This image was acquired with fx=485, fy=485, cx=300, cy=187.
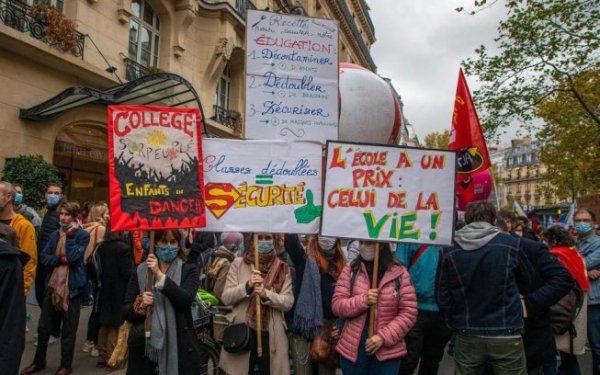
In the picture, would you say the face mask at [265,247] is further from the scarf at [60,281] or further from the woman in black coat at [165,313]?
the scarf at [60,281]

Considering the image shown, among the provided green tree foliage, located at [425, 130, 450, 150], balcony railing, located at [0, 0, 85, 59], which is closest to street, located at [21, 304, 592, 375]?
balcony railing, located at [0, 0, 85, 59]

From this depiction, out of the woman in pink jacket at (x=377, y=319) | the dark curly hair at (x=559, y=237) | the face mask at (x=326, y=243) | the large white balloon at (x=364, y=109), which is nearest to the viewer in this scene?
the woman in pink jacket at (x=377, y=319)

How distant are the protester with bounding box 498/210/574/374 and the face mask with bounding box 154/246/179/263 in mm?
2681

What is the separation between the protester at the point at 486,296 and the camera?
3418mm

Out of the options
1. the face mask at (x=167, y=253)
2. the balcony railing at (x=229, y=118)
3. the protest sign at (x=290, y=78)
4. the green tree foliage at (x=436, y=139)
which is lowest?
the face mask at (x=167, y=253)

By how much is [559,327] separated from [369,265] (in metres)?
2.29

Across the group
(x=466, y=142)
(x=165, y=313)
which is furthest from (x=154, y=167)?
(x=466, y=142)

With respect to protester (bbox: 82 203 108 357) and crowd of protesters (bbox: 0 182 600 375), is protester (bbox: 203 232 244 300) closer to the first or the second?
protester (bbox: 82 203 108 357)

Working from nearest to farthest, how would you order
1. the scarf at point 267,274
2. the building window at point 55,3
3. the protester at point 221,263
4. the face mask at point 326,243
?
the scarf at point 267,274, the face mask at point 326,243, the protester at point 221,263, the building window at point 55,3

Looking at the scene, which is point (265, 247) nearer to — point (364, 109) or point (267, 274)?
point (267, 274)

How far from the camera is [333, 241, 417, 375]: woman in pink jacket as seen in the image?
11.8 ft

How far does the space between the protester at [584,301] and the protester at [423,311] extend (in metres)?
1.26

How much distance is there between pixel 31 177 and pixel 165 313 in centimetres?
705

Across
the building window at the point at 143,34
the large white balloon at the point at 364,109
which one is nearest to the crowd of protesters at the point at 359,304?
the large white balloon at the point at 364,109
